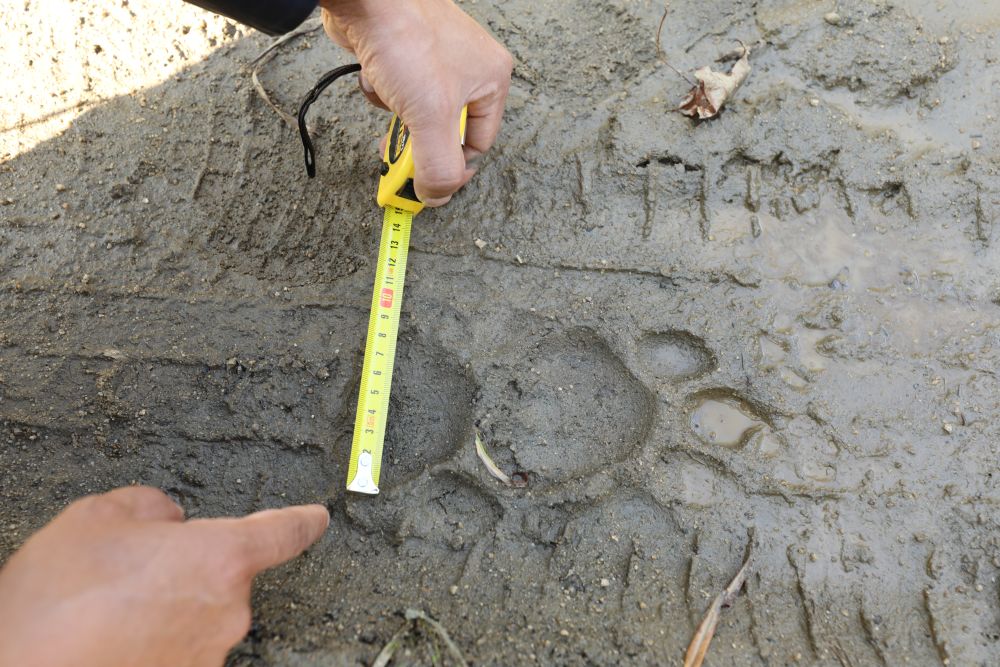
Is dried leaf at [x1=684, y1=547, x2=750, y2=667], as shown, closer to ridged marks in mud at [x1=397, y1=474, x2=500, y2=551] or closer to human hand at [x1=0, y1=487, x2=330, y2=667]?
ridged marks in mud at [x1=397, y1=474, x2=500, y2=551]

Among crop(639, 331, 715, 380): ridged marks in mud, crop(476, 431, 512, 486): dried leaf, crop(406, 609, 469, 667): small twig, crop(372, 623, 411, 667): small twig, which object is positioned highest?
crop(639, 331, 715, 380): ridged marks in mud

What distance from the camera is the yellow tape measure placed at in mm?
2221

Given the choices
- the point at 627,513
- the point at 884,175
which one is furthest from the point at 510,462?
the point at 884,175

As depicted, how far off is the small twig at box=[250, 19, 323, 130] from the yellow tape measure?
637mm

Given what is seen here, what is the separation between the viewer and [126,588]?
133 centimetres

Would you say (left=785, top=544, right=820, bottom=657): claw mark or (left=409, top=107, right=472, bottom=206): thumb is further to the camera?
(left=785, top=544, right=820, bottom=657): claw mark

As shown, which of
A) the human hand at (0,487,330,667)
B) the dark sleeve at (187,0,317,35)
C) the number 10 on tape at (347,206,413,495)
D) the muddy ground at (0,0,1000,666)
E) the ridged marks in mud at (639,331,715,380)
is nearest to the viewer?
the human hand at (0,487,330,667)

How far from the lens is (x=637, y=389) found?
234cm

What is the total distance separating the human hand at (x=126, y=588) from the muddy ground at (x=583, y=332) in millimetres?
542

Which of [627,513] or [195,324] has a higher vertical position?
[195,324]

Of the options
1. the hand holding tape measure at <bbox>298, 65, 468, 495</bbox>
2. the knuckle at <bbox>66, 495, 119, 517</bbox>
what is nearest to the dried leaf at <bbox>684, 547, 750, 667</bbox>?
the hand holding tape measure at <bbox>298, 65, 468, 495</bbox>

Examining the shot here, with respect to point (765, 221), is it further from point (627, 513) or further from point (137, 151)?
point (137, 151)

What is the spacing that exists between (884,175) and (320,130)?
2143 millimetres

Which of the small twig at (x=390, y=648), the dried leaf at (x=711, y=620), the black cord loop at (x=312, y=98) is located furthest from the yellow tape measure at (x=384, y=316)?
the dried leaf at (x=711, y=620)
